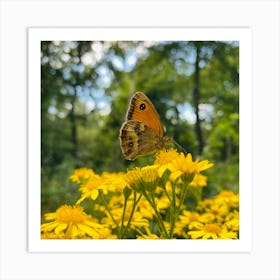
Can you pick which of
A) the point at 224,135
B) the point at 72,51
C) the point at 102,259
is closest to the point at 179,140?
the point at 224,135

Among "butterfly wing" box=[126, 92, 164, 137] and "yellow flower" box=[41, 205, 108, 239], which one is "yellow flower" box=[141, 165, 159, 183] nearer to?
"yellow flower" box=[41, 205, 108, 239]

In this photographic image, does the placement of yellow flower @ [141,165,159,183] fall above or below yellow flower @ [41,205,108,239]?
above

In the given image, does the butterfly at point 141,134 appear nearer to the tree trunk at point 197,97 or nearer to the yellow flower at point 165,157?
the yellow flower at point 165,157

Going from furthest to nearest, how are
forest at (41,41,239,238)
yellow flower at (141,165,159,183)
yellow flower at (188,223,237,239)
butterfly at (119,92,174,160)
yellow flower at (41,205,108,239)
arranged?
forest at (41,41,239,238), butterfly at (119,92,174,160), yellow flower at (188,223,237,239), yellow flower at (41,205,108,239), yellow flower at (141,165,159,183)

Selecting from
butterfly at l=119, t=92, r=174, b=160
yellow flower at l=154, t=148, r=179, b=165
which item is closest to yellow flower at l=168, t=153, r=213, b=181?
yellow flower at l=154, t=148, r=179, b=165
